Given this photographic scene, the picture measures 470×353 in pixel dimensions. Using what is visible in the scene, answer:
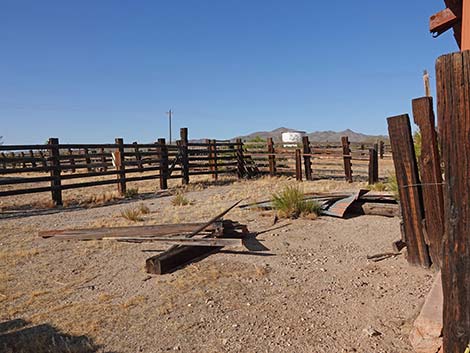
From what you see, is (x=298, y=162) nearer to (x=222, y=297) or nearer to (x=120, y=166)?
(x=120, y=166)

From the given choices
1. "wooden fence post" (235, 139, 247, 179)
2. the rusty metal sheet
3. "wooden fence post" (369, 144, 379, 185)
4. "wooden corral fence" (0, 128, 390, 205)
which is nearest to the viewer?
the rusty metal sheet

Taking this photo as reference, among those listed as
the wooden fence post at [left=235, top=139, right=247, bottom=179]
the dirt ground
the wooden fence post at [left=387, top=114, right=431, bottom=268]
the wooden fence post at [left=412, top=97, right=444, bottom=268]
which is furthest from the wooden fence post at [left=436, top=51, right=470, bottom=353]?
the wooden fence post at [left=235, top=139, right=247, bottom=179]

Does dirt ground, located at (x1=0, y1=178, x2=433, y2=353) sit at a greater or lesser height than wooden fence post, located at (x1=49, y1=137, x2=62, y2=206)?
lesser

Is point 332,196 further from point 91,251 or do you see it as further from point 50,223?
point 50,223

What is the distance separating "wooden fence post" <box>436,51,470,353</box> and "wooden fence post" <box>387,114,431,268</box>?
2.30m

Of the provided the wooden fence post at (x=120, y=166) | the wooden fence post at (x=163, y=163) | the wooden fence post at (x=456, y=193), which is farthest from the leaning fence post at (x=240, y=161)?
the wooden fence post at (x=456, y=193)

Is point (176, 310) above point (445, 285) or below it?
below

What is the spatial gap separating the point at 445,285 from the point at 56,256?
5.46 meters

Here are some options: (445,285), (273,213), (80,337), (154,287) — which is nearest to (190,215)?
(273,213)

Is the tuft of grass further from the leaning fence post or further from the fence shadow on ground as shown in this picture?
the leaning fence post

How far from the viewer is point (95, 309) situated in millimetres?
4168

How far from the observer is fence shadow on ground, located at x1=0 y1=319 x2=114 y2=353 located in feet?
11.0

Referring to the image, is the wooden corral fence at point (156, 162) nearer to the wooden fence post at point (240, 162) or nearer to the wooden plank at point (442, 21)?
the wooden fence post at point (240, 162)

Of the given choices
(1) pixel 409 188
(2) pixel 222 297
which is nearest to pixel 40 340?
(2) pixel 222 297
